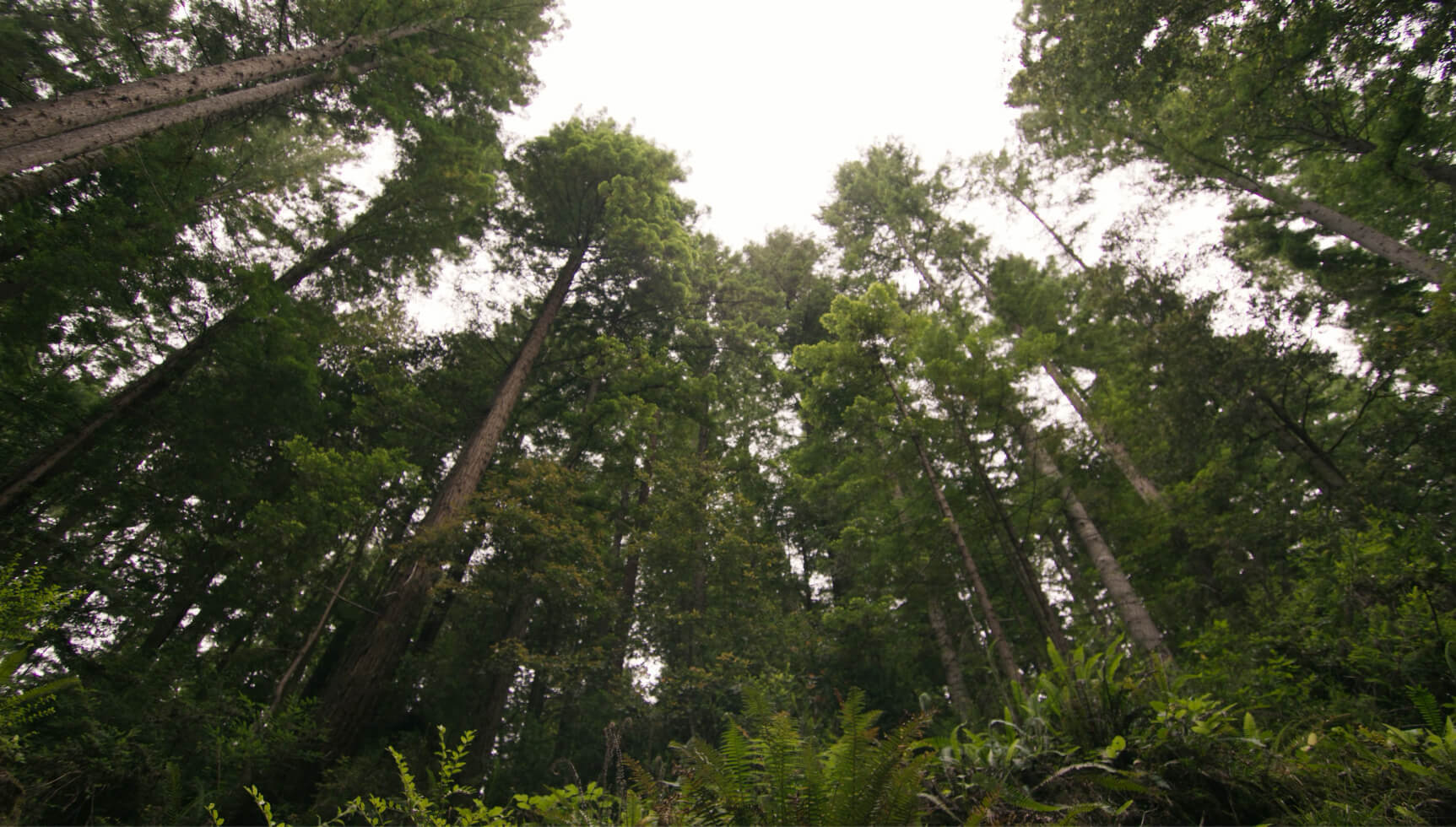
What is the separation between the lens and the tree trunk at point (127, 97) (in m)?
5.16

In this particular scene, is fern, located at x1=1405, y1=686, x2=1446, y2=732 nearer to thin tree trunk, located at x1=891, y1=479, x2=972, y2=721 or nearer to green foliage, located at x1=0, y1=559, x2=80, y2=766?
green foliage, located at x1=0, y1=559, x2=80, y2=766

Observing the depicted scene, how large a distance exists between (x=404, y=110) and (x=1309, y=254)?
1717cm

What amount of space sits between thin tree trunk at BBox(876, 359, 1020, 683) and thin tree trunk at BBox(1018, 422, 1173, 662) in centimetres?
139

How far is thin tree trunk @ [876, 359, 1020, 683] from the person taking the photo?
6016 mm

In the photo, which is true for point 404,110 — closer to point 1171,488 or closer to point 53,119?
point 53,119

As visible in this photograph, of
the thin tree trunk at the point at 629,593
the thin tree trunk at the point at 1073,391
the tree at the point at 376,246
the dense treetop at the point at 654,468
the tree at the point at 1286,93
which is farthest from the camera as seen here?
the thin tree trunk at the point at 629,593

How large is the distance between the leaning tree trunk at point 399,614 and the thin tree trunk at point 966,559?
6.98m

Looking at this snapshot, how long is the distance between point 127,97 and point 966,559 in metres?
11.1

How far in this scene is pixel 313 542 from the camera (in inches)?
288

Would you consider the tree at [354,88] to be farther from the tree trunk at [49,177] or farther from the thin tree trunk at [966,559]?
the thin tree trunk at [966,559]

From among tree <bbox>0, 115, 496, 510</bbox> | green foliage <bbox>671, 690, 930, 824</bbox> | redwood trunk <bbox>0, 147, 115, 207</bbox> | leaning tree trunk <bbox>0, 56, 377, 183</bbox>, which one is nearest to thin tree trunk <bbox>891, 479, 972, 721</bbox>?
green foliage <bbox>671, 690, 930, 824</bbox>

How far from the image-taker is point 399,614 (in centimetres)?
793

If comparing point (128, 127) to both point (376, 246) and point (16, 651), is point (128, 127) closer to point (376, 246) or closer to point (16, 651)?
point (376, 246)

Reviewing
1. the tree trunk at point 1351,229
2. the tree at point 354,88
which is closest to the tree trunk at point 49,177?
the tree at point 354,88
